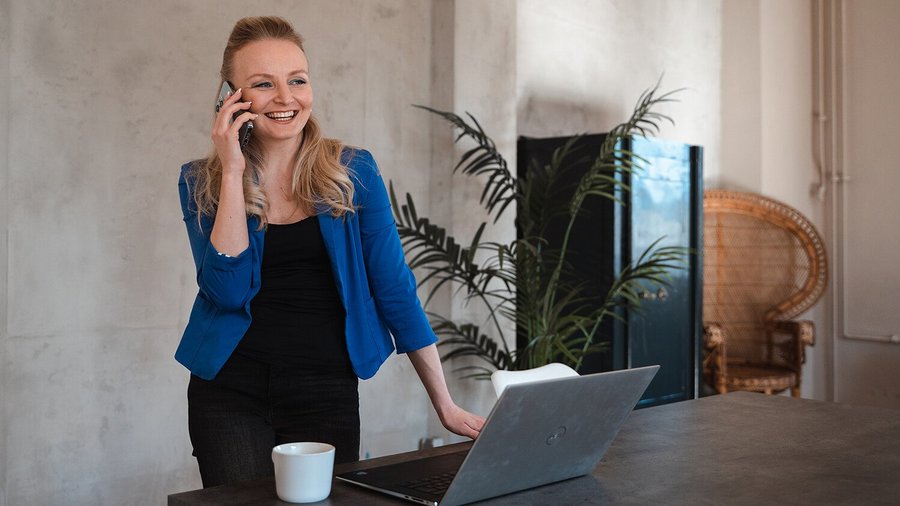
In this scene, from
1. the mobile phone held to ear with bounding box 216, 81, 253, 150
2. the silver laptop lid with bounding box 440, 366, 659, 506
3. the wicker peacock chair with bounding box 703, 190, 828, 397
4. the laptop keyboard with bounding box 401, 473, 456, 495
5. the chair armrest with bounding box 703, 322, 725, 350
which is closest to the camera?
the silver laptop lid with bounding box 440, 366, 659, 506

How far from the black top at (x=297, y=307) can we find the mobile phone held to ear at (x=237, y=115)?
196 millimetres

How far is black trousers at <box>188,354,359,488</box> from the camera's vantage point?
6.23 ft

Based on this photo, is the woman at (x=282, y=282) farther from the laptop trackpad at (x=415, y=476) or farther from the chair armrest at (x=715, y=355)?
the chair armrest at (x=715, y=355)

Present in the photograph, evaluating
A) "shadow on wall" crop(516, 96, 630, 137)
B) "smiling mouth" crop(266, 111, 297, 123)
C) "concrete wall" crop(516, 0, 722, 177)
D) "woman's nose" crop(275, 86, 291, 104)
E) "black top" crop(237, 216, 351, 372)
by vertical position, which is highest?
"concrete wall" crop(516, 0, 722, 177)

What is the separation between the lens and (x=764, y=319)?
6422mm

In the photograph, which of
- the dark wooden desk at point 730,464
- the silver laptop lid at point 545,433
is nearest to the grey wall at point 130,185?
the dark wooden desk at point 730,464

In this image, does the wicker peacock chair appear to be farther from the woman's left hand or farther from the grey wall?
the woman's left hand

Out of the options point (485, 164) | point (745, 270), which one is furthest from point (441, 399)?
point (745, 270)

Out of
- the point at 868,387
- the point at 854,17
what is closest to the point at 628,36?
the point at 854,17

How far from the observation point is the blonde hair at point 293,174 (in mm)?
2004

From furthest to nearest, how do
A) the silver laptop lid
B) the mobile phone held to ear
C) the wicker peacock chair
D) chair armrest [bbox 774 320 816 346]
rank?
1. the wicker peacock chair
2. chair armrest [bbox 774 320 816 346]
3. the mobile phone held to ear
4. the silver laptop lid

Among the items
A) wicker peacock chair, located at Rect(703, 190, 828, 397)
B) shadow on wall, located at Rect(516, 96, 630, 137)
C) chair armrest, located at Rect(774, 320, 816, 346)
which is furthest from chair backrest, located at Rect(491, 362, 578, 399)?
chair armrest, located at Rect(774, 320, 816, 346)

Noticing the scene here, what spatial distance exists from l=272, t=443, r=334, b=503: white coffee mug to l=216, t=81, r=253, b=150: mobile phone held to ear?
0.80m

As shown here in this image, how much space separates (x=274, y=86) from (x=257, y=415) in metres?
0.70
